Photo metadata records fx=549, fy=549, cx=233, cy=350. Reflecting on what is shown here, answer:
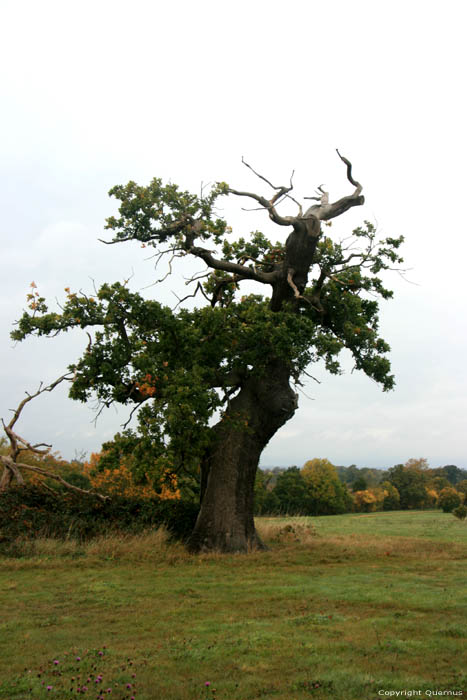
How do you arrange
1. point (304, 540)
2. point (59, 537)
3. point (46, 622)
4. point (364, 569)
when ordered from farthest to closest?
point (304, 540) → point (59, 537) → point (364, 569) → point (46, 622)

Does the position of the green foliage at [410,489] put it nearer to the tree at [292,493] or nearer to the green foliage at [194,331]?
the tree at [292,493]

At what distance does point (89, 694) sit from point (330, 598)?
214 inches

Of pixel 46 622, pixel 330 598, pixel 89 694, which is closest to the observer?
pixel 89 694

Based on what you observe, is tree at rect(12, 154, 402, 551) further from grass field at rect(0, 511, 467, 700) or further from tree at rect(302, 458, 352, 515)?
tree at rect(302, 458, 352, 515)

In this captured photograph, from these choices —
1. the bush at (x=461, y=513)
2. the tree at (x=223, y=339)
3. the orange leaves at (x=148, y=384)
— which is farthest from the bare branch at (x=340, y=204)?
the bush at (x=461, y=513)

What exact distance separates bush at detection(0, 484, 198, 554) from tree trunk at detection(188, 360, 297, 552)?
120cm

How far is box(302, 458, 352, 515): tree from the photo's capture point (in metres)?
65.6

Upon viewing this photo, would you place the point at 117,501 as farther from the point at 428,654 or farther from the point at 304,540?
the point at 428,654

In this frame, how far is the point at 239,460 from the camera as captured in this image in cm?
1589

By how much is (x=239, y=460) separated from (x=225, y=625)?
8.33 meters

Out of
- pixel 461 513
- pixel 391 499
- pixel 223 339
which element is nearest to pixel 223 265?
pixel 223 339

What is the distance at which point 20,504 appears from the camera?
15.5 metres

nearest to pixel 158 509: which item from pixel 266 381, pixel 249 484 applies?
pixel 249 484

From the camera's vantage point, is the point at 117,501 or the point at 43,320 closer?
the point at 43,320
